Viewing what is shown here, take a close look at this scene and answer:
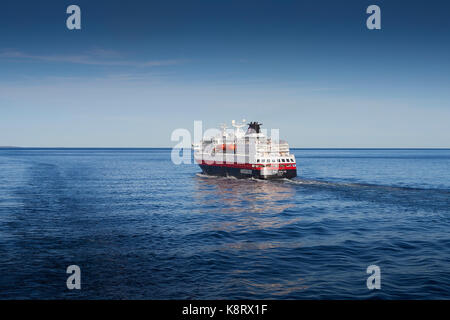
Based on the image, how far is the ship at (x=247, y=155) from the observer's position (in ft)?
205

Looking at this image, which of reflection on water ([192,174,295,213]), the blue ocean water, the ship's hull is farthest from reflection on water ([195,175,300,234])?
the ship's hull

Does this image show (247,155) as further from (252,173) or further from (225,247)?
(225,247)

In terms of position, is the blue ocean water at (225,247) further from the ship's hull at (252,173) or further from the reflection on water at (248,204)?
the ship's hull at (252,173)

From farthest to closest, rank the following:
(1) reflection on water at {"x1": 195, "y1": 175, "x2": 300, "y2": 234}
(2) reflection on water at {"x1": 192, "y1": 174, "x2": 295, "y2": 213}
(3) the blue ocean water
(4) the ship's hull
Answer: (4) the ship's hull → (2) reflection on water at {"x1": 192, "y1": 174, "x2": 295, "y2": 213} → (1) reflection on water at {"x1": 195, "y1": 175, "x2": 300, "y2": 234} → (3) the blue ocean water

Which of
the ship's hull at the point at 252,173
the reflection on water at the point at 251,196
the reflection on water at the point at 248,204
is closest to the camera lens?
the reflection on water at the point at 248,204

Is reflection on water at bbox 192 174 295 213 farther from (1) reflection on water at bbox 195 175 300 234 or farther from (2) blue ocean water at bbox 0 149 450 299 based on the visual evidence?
(2) blue ocean water at bbox 0 149 450 299

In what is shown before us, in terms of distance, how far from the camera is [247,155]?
220 feet

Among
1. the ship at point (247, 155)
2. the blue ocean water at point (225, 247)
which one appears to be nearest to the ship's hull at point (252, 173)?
the ship at point (247, 155)

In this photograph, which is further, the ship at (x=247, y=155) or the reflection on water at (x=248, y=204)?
the ship at (x=247, y=155)

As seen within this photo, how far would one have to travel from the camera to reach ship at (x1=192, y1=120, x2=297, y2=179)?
62469 mm

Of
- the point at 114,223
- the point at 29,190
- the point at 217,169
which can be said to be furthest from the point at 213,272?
the point at 217,169

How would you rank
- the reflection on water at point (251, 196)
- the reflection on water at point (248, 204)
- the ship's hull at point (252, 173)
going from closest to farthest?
the reflection on water at point (248, 204) → the reflection on water at point (251, 196) → the ship's hull at point (252, 173)

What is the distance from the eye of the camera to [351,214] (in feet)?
108

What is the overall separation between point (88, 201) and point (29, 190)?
1498 cm
